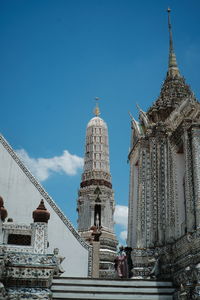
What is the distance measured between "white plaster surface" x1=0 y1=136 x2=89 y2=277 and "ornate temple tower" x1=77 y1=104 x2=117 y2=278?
1518 cm

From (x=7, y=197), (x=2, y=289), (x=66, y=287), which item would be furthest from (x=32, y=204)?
(x=2, y=289)

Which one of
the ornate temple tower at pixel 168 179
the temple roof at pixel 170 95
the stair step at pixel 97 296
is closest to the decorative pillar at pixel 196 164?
the ornate temple tower at pixel 168 179

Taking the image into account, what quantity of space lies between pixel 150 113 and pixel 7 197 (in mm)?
6095

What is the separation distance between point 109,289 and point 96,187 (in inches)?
881

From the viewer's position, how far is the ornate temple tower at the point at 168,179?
12773 mm

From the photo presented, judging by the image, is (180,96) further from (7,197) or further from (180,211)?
(7,197)

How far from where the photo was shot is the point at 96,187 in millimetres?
32344

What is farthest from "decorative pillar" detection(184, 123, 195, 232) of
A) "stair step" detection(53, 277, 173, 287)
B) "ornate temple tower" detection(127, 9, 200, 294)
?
"stair step" detection(53, 277, 173, 287)

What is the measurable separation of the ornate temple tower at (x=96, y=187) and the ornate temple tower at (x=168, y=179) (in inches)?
570

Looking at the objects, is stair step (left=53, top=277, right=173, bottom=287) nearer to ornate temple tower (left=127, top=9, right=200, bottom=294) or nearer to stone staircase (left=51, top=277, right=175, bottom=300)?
stone staircase (left=51, top=277, right=175, bottom=300)

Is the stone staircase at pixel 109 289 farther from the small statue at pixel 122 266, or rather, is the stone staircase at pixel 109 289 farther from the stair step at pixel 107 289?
the small statue at pixel 122 266

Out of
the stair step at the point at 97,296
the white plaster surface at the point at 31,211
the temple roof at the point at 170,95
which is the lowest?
the stair step at the point at 97,296

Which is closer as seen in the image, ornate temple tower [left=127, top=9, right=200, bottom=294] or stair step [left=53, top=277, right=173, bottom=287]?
stair step [left=53, top=277, right=173, bottom=287]

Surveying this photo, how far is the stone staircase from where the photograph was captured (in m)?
9.71
